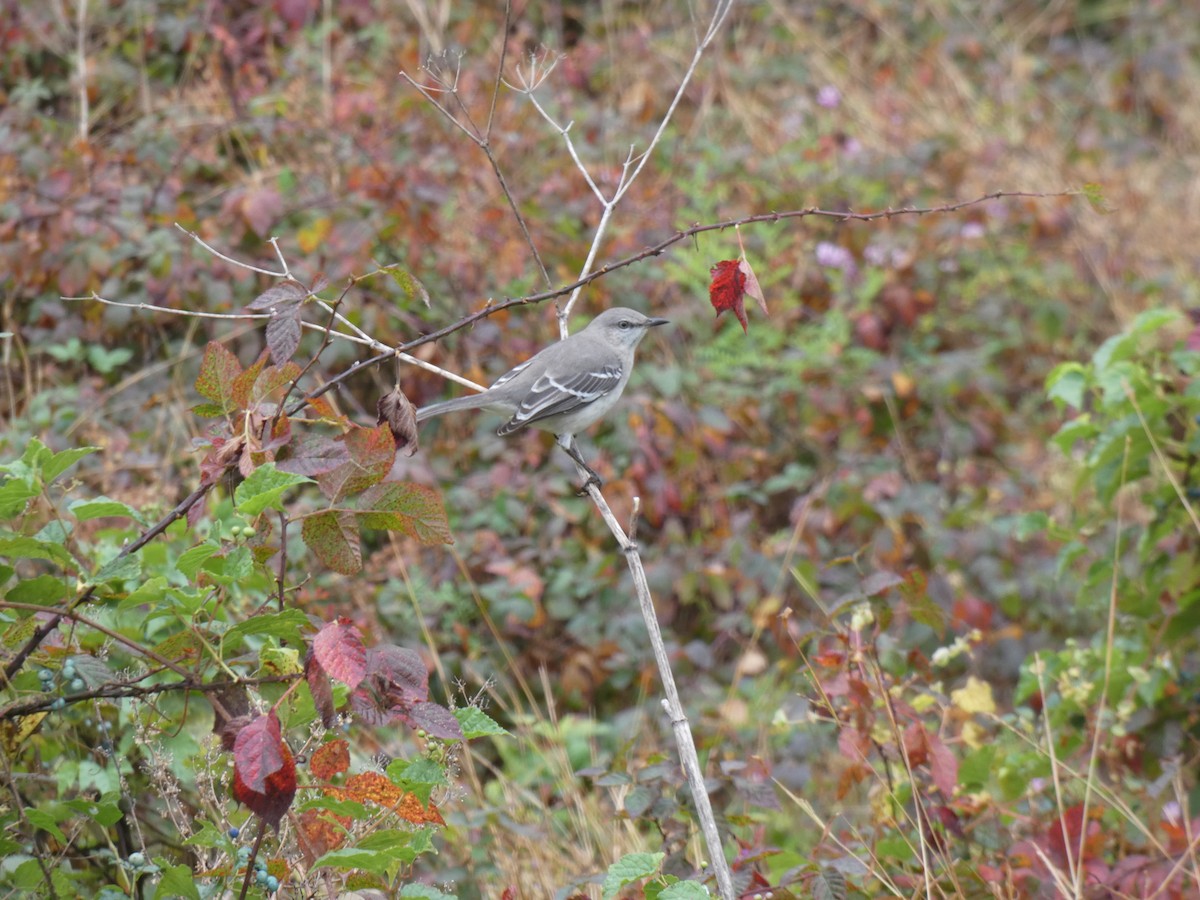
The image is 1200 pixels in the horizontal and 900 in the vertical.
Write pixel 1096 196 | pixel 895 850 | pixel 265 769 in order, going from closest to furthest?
1. pixel 265 769
2. pixel 1096 196
3. pixel 895 850

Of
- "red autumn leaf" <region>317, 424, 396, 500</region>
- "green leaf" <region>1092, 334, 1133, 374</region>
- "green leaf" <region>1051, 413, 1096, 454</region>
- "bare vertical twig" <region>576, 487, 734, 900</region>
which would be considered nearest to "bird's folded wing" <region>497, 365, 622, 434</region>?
"bare vertical twig" <region>576, 487, 734, 900</region>

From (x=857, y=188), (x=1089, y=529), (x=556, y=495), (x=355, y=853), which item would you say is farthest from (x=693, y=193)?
(x=355, y=853)

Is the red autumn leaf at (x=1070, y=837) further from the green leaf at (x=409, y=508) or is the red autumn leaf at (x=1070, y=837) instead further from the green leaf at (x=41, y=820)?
the green leaf at (x=41, y=820)

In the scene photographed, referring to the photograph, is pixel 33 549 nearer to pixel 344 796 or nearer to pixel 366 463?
pixel 366 463

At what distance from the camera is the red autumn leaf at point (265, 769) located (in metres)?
2.31

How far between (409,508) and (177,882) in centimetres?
99

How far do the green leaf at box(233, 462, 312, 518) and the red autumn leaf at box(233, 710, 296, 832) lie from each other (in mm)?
420

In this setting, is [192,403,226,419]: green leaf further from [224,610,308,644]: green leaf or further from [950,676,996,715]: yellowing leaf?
[950,676,996,715]: yellowing leaf

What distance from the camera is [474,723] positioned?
272cm

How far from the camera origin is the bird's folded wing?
4781 millimetres

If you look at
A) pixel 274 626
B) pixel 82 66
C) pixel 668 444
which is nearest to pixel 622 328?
pixel 668 444

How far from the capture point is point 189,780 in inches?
129

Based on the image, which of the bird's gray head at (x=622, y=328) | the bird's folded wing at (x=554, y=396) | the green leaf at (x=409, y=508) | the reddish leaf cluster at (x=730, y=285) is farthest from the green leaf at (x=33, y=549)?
the bird's gray head at (x=622, y=328)

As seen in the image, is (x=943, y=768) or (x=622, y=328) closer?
(x=943, y=768)
